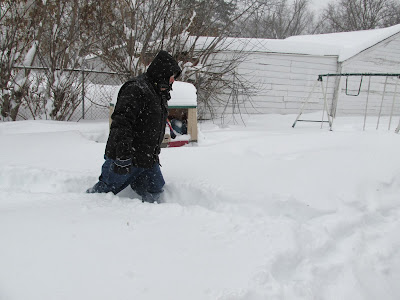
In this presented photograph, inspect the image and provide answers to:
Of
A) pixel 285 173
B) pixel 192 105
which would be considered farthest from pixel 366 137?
pixel 192 105

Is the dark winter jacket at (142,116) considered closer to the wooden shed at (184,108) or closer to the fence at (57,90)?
the wooden shed at (184,108)

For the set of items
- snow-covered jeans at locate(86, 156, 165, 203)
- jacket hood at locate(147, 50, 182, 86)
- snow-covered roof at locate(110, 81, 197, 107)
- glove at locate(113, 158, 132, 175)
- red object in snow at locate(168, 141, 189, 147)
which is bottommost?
red object in snow at locate(168, 141, 189, 147)

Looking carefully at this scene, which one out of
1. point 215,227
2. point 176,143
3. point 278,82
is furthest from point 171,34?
point 215,227

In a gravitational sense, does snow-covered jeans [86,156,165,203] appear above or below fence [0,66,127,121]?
below

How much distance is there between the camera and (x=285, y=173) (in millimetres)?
3553

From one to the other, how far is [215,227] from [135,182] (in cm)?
117

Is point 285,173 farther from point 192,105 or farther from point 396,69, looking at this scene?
point 396,69

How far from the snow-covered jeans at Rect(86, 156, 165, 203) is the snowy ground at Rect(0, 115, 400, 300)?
5.1 inches

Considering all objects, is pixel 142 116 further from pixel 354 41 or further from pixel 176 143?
pixel 354 41

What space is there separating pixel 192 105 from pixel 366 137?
8.13 feet

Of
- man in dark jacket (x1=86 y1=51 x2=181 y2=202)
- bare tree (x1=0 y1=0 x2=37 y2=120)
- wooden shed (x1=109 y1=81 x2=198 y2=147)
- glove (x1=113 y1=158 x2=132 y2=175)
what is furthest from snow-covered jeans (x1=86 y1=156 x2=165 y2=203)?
bare tree (x1=0 y1=0 x2=37 y2=120)

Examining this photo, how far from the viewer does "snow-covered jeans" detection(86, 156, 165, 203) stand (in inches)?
123

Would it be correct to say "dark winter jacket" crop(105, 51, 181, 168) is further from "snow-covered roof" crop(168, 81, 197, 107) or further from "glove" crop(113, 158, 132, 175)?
"snow-covered roof" crop(168, 81, 197, 107)

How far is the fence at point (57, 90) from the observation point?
6715 millimetres
